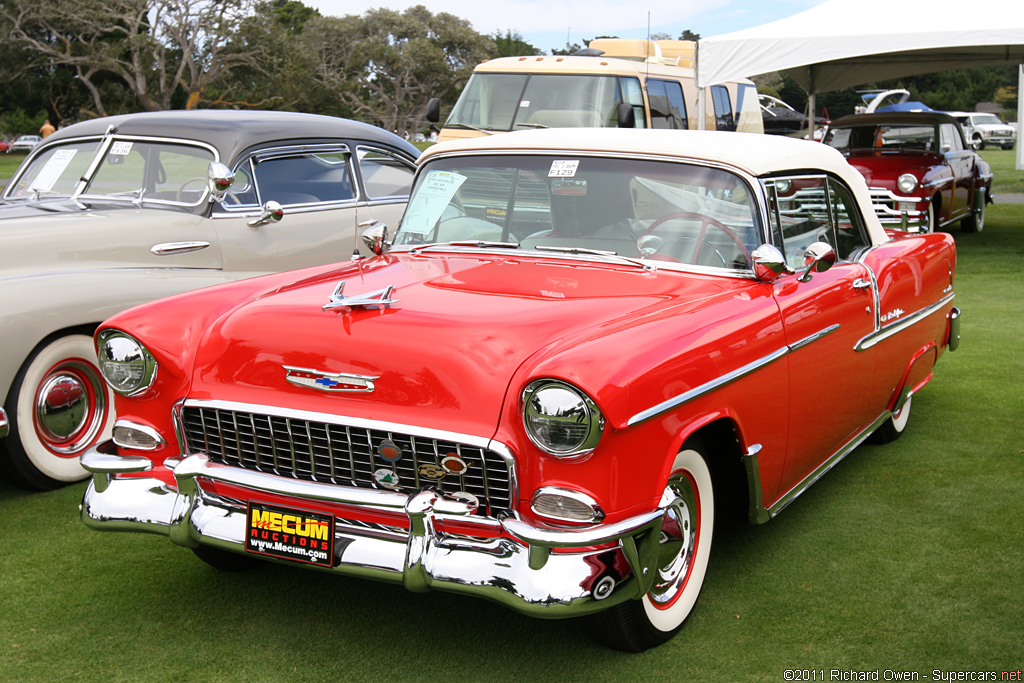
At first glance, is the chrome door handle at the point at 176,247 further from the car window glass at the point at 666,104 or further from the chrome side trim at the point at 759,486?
the car window glass at the point at 666,104

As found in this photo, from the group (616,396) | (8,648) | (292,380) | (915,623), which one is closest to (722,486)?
(915,623)

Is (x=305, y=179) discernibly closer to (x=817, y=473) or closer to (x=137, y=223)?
(x=137, y=223)

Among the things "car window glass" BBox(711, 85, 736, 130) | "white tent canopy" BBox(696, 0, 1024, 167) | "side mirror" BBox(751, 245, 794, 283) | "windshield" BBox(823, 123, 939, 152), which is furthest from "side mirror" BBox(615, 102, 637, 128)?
"side mirror" BBox(751, 245, 794, 283)

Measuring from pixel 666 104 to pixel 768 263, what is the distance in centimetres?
992

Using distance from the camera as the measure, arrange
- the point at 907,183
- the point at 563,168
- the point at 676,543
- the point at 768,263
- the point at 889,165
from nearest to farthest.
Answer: the point at 676,543
the point at 768,263
the point at 563,168
the point at 907,183
the point at 889,165

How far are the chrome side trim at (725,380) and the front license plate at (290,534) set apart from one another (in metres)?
0.95

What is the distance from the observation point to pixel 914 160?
1235 cm

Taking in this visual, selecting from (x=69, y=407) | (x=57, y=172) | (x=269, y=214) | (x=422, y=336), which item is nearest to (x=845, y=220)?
(x=422, y=336)

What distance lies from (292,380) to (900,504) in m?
2.81

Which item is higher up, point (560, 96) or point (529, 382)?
point (560, 96)

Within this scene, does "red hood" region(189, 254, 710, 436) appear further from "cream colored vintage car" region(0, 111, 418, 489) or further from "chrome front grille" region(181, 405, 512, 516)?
"cream colored vintage car" region(0, 111, 418, 489)

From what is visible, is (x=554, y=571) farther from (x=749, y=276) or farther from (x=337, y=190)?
(x=337, y=190)

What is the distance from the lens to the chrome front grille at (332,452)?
2.79 m

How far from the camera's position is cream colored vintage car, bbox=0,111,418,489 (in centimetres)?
464
